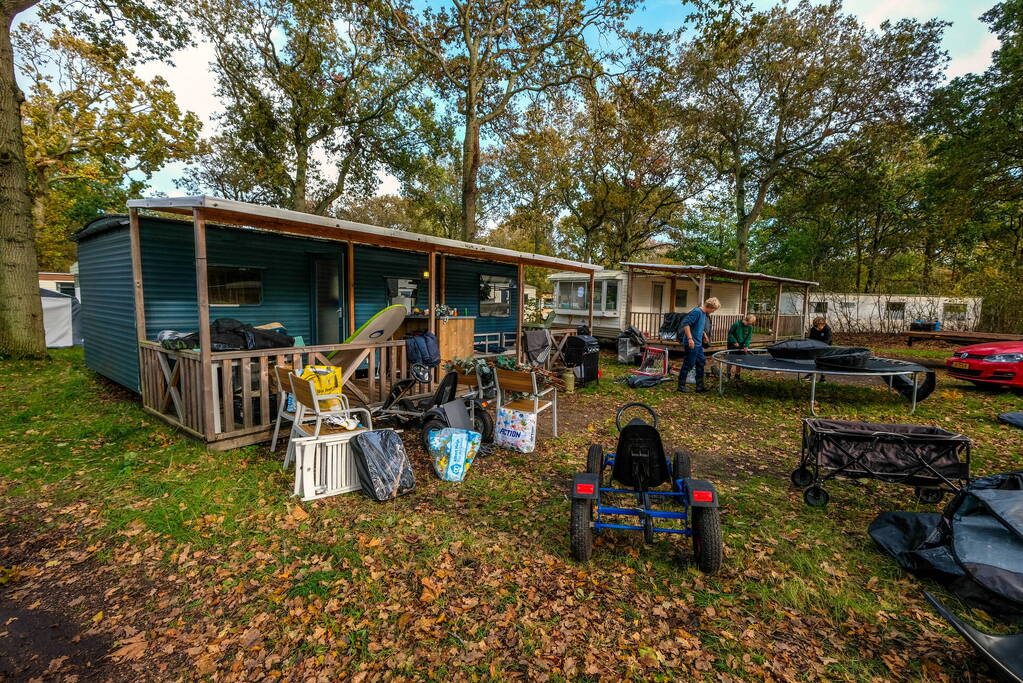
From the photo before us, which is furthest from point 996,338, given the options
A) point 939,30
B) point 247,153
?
point 247,153

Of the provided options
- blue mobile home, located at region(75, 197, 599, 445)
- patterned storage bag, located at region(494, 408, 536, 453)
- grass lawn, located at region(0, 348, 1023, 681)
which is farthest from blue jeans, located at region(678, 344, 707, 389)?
patterned storage bag, located at region(494, 408, 536, 453)

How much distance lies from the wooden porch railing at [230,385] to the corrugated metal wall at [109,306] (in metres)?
1.33

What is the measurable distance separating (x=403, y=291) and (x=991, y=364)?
11.6m

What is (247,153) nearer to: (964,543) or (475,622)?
(475,622)

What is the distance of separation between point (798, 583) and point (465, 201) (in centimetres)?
1305

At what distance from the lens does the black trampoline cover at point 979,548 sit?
2.29m

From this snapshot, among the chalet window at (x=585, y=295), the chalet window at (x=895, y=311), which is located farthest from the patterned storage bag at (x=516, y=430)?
the chalet window at (x=895, y=311)

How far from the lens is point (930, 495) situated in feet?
12.5

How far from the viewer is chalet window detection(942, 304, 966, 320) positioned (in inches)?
699

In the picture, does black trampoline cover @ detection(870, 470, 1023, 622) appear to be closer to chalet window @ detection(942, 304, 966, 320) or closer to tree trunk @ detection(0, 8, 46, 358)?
tree trunk @ detection(0, 8, 46, 358)

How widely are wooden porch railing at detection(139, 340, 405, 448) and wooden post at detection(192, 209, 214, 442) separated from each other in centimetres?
1

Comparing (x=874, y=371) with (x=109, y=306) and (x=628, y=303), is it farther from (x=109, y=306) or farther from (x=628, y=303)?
(x=109, y=306)

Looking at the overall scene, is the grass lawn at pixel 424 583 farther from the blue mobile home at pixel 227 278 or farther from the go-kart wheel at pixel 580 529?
the blue mobile home at pixel 227 278

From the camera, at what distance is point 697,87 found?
18797 millimetres
